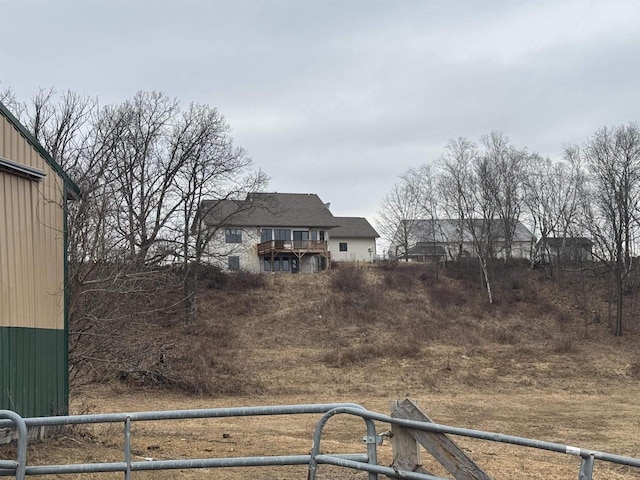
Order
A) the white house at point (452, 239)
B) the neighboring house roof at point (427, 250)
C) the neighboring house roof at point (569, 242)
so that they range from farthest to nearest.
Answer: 1. the neighboring house roof at point (427, 250)
2. the white house at point (452, 239)
3. the neighboring house roof at point (569, 242)

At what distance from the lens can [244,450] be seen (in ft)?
38.9

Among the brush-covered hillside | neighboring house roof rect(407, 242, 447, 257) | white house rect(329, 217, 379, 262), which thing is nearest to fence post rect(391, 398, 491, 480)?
the brush-covered hillside

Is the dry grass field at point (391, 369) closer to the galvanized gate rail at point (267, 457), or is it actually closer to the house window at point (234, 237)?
the galvanized gate rail at point (267, 457)

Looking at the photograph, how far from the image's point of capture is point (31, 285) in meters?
10.9

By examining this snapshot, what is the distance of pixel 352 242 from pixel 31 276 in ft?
173

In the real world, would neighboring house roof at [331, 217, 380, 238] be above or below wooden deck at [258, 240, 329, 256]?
above

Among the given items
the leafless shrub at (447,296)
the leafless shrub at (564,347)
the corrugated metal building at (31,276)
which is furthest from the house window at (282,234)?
the corrugated metal building at (31,276)

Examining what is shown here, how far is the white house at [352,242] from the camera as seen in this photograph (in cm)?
6272

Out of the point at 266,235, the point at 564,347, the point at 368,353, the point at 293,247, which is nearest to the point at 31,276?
the point at 368,353

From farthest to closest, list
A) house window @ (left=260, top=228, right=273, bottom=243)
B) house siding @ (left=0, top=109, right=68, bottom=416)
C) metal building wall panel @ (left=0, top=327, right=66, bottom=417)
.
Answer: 1. house window @ (left=260, top=228, right=273, bottom=243)
2. house siding @ (left=0, top=109, right=68, bottom=416)
3. metal building wall panel @ (left=0, top=327, right=66, bottom=417)

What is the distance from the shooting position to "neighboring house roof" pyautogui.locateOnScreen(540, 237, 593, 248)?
1829 inches

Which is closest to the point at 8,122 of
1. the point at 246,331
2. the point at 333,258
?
the point at 246,331

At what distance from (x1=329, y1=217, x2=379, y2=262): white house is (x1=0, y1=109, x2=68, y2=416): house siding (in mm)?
50686

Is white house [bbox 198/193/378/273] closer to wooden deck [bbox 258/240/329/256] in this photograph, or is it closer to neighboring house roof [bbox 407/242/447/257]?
wooden deck [bbox 258/240/329/256]
